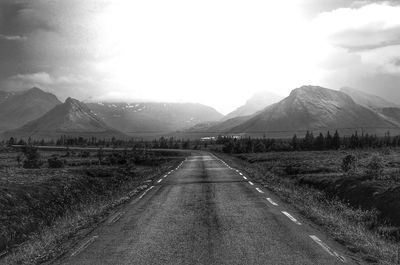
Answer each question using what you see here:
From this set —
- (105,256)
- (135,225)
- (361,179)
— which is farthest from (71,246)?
(361,179)

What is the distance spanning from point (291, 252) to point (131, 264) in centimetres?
349

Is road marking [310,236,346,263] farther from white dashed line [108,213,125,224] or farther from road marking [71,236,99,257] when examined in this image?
white dashed line [108,213,125,224]

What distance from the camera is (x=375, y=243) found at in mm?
10555

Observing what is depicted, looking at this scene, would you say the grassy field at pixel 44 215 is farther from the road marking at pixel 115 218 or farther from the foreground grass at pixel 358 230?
the foreground grass at pixel 358 230

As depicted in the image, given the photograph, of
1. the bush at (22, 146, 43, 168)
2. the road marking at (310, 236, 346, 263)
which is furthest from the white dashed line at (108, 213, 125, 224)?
the bush at (22, 146, 43, 168)

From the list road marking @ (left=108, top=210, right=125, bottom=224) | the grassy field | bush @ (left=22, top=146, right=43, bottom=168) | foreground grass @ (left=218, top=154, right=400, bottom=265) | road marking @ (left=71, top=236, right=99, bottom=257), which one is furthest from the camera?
bush @ (left=22, top=146, right=43, bottom=168)

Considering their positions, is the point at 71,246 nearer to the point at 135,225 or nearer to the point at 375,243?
the point at 135,225

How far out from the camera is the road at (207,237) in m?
8.59

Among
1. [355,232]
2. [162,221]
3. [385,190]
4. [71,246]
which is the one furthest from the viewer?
[385,190]

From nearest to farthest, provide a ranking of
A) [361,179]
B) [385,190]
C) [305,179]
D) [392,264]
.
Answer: [392,264]
[385,190]
[361,179]
[305,179]

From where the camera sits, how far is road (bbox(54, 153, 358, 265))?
8.59m

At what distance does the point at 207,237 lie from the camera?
10.4 meters

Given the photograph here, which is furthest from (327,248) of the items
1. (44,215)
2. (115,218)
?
(44,215)

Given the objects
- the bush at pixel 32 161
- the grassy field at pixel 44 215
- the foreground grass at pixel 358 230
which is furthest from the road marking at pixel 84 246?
the bush at pixel 32 161
